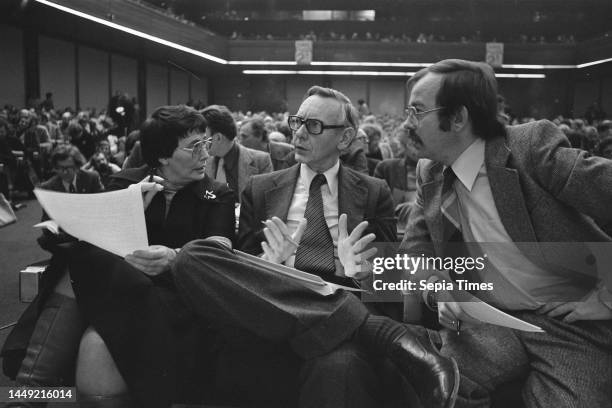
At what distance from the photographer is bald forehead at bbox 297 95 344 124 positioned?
2.21m

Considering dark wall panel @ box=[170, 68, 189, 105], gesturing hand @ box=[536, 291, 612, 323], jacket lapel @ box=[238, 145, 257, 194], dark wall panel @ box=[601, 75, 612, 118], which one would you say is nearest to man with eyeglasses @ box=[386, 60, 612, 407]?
gesturing hand @ box=[536, 291, 612, 323]

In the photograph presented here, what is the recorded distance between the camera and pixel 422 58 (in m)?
20.0

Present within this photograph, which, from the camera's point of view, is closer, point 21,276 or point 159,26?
point 21,276

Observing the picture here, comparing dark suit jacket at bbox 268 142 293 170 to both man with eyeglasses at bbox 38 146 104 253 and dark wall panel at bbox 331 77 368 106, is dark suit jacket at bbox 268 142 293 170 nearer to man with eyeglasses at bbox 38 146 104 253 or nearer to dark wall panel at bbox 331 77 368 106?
man with eyeglasses at bbox 38 146 104 253

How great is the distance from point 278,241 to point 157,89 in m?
15.6

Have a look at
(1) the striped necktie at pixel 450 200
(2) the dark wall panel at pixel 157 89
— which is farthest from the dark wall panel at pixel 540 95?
(1) the striped necktie at pixel 450 200

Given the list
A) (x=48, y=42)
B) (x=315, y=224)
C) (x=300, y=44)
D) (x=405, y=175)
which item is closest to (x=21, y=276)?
(x=315, y=224)

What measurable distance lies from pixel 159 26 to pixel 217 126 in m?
12.8

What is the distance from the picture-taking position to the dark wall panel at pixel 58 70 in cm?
1363

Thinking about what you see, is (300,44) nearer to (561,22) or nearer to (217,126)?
(561,22)

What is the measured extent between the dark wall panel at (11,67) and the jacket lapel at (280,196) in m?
12.0

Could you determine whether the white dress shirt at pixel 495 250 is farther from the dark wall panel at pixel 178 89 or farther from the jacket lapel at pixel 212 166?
the dark wall panel at pixel 178 89

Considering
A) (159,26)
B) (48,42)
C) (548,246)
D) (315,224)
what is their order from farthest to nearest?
(159,26) < (48,42) < (315,224) < (548,246)

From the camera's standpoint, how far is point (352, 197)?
6.94ft
